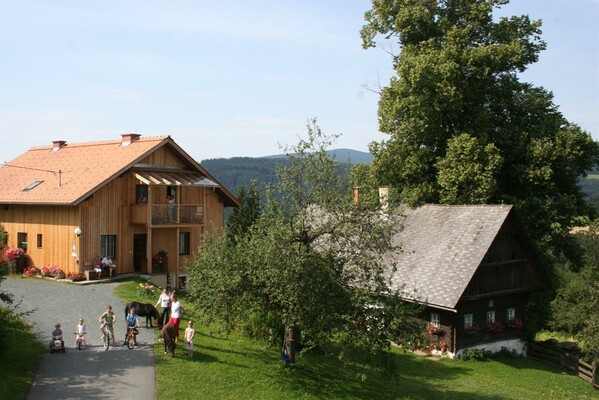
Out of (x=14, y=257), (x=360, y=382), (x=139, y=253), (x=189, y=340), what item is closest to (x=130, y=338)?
(x=189, y=340)

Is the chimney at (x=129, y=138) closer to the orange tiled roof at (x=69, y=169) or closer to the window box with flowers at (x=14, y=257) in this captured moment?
the orange tiled roof at (x=69, y=169)

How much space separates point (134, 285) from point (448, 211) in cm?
1588

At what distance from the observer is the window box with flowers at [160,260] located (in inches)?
1356

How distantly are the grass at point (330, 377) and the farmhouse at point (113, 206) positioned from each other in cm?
881

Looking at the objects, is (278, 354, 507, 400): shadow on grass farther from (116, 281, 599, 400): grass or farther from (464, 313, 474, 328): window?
(464, 313, 474, 328): window

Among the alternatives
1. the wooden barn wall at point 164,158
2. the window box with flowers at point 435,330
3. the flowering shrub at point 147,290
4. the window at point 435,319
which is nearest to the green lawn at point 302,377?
the window box with flowers at point 435,330

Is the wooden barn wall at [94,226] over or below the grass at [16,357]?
over

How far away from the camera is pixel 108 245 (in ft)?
107

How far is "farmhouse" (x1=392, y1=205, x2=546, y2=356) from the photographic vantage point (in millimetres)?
27203

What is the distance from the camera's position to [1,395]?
1536cm

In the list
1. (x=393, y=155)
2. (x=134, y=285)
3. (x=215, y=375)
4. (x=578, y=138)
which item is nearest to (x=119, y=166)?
(x=134, y=285)

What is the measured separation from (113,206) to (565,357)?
78.9ft

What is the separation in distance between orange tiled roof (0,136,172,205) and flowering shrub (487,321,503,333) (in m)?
19.5

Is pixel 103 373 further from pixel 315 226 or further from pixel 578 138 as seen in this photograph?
pixel 578 138
